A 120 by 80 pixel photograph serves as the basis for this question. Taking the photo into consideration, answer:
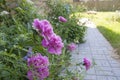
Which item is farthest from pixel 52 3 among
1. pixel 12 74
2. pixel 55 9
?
pixel 12 74

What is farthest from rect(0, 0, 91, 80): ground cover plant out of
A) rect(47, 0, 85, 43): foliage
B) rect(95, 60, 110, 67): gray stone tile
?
rect(47, 0, 85, 43): foliage

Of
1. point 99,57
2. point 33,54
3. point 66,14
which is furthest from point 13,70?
point 66,14

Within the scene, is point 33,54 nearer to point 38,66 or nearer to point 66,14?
point 38,66

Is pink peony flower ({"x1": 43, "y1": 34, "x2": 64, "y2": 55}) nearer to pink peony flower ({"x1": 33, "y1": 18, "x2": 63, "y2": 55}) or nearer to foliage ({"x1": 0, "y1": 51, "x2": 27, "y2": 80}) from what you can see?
pink peony flower ({"x1": 33, "y1": 18, "x2": 63, "y2": 55})

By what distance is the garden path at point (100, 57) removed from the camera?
11.5 feet

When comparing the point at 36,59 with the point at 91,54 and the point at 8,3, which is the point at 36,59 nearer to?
the point at 8,3

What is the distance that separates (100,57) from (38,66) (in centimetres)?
337

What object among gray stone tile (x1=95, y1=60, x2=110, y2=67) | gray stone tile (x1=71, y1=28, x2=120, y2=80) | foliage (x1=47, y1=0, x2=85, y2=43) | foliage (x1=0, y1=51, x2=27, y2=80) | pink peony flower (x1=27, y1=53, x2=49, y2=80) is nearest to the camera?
pink peony flower (x1=27, y1=53, x2=49, y2=80)

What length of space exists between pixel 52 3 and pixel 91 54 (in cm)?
149

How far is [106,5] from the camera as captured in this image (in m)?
17.6

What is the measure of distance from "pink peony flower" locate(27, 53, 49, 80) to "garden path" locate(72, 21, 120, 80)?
2081 millimetres

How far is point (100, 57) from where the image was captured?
4.55 metres

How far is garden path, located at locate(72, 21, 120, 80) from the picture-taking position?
11.5 feet

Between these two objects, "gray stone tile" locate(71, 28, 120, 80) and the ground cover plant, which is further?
"gray stone tile" locate(71, 28, 120, 80)
